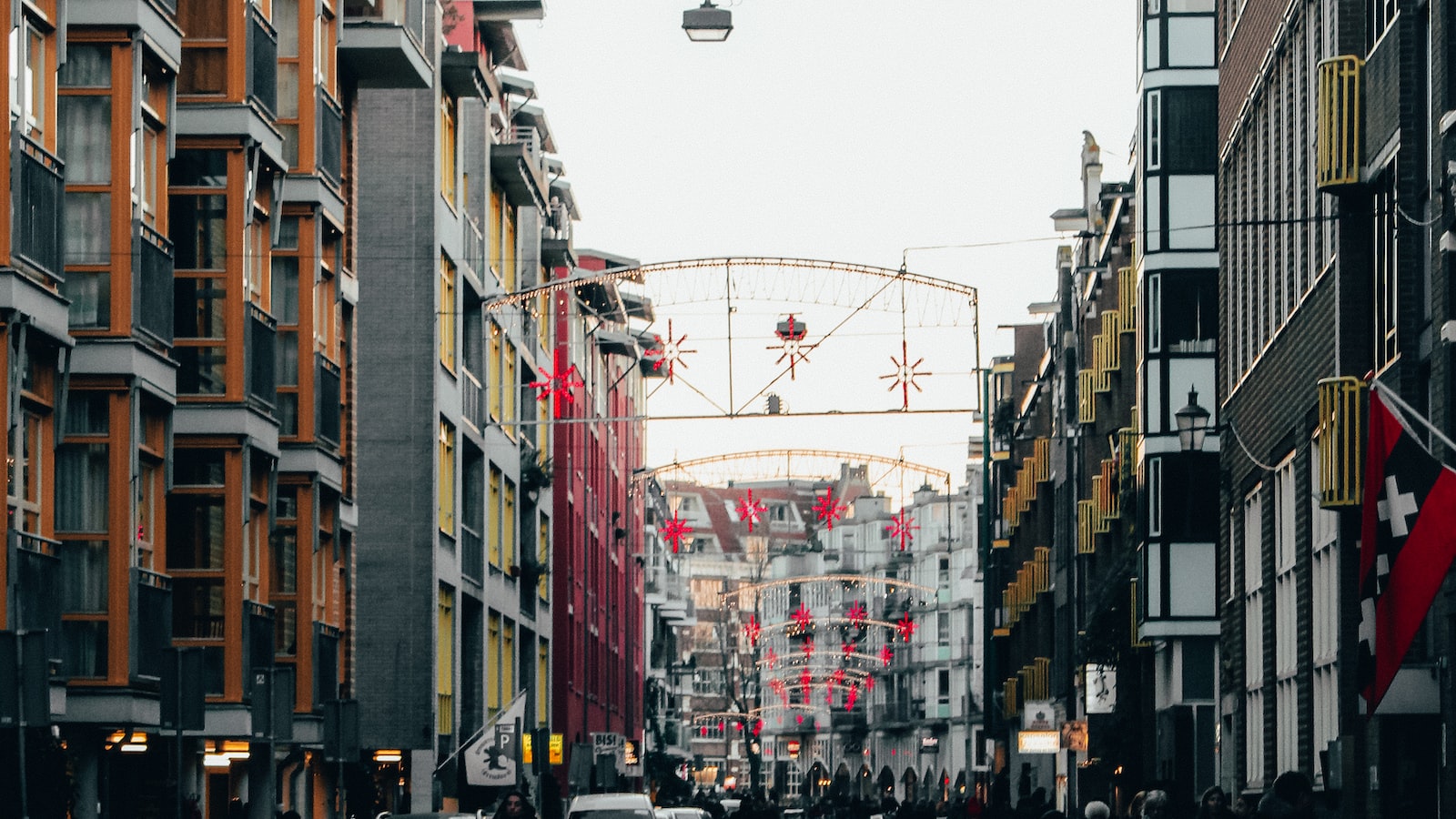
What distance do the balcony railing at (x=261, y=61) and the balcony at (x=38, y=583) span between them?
28.8 ft

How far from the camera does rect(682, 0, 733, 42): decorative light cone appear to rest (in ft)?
96.6

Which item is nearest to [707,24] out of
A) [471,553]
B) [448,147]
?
[448,147]

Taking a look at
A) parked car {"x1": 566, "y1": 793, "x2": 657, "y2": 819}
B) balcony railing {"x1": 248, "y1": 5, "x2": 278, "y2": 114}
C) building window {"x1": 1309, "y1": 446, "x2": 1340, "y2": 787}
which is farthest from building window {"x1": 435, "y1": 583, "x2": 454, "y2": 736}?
building window {"x1": 1309, "y1": 446, "x2": 1340, "y2": 787}

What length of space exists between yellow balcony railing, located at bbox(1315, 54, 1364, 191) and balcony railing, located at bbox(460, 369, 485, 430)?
2393cm

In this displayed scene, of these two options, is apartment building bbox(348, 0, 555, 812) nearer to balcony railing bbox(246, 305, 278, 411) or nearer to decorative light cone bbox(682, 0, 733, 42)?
balcony railing bbox(246, 305, 278, 411)

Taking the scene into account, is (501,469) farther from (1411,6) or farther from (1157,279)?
(1411,6)

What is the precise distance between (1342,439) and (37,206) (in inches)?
454

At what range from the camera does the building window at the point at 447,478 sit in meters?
44.1

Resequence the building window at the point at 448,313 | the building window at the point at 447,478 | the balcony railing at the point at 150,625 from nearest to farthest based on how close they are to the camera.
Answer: the balcony railing at the point at 150,625
the building window at the point at 448,313
the building window at the point at 447,478

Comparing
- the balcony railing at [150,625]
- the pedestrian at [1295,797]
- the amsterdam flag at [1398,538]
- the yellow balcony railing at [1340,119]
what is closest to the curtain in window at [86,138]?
the balcony railing at [150,625]

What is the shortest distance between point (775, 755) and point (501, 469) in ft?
446

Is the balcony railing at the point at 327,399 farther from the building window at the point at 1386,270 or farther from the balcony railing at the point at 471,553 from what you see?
the building window at the point at 1386,270

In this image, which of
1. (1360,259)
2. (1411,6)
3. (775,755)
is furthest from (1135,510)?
(775,755)

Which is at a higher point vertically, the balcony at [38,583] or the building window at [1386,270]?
the building window at [1386,270]
